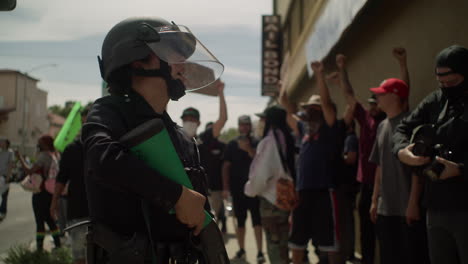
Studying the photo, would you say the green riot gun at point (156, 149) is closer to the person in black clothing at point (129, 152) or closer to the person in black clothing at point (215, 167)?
the person in black clothing at point (129, 152)

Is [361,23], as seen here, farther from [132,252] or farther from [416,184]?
[132,252]

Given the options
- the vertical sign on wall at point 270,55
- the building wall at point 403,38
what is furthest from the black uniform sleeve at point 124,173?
the vertical sign on wall at point 270,55

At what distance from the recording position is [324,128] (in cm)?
551

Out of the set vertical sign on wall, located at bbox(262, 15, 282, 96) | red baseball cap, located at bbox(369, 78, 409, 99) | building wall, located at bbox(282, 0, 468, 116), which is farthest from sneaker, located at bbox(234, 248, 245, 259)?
vertical sign on wall, located at bbox(262, 15, 282, 96)

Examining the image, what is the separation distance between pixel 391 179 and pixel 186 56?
111 inches

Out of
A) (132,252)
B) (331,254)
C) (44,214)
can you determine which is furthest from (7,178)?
(132,252)

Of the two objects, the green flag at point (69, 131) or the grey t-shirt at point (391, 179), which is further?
the green flag at point (69, 131)

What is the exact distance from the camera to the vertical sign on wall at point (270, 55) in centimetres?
2117

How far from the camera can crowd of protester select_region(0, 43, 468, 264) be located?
3.35 m

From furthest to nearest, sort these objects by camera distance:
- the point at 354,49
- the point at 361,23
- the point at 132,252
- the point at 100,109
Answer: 1. the point at 354,49
2. the point at 361,23
3. the point at 100,109
4. the point at 132,252

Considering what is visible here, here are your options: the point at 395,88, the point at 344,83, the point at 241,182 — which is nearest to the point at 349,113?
the point at 344,83

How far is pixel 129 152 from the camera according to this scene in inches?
75.9

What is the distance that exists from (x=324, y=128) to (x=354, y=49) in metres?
3.51

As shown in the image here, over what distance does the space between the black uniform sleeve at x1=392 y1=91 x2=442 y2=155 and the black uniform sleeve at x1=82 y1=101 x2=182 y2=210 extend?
2.44m
